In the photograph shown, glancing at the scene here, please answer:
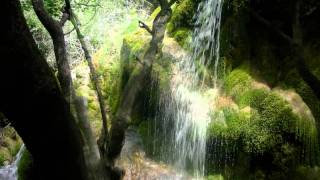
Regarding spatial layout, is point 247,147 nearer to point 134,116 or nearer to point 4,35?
point 134,116

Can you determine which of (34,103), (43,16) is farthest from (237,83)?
(34,103)

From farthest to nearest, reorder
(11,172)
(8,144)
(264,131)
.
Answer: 1. (8,144)
2. (11,172)
3. (264,131)

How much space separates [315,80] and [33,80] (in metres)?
3.91

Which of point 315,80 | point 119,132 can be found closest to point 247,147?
point 315,80

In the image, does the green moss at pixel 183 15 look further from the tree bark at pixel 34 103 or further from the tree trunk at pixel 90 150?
the tree bark at pixel 34 103

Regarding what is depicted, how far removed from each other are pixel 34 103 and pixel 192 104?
6.09 meters

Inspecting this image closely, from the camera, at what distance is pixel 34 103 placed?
1953mm

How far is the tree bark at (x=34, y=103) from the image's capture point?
6.09 feet

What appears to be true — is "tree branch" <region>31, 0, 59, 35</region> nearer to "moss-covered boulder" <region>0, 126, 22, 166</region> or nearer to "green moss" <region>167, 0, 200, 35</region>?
"green moss" <region>167, 0, 200, 35</region>

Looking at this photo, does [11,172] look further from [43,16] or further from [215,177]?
[43,16]

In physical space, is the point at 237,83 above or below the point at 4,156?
above

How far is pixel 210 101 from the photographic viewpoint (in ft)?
25.5

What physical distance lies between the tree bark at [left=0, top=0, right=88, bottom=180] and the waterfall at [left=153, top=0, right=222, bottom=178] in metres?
5.36

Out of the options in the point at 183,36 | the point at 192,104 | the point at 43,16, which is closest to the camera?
the point at 43,16
